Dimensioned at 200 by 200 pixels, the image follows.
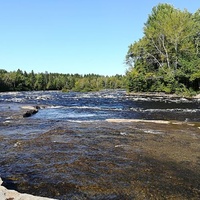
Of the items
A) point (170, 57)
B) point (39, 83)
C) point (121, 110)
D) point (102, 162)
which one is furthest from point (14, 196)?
point (39, 83)

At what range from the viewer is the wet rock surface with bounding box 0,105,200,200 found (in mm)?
7066

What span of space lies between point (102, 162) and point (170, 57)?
5224 centimetres

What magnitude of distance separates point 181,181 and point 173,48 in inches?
2113

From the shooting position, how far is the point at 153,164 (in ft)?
29.9

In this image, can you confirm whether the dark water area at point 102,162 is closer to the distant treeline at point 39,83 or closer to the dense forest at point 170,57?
the dense forest at point 170,57

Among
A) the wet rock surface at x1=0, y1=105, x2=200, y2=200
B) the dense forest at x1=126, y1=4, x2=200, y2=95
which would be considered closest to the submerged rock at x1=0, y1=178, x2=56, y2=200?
the wet rock surface at x1=0, y1=105, x2=200, y2=200

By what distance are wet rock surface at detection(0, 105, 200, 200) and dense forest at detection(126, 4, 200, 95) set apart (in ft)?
128

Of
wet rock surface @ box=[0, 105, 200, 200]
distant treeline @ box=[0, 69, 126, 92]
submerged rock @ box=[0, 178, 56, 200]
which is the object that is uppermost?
distant treeline @ box=[0, 69, 126, 92]

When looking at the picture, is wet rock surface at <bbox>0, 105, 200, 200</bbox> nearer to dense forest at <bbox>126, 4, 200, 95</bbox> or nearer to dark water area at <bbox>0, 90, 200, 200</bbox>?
dark water area at <bbox>0, 90, 200, 200</bbox>

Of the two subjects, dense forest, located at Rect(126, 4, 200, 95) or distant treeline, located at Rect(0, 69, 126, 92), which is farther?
distant treeline, located at Rect(0, 69, 126, 92)

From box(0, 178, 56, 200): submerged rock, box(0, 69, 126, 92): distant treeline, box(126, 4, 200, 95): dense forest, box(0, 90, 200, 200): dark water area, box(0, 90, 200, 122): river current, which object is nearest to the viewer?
box(0, 178, 56, 200): submerged rock

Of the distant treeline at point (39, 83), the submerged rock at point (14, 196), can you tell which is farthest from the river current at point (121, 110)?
the distant treeline at point (39, 83)

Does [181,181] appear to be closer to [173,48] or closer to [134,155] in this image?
[134,155]

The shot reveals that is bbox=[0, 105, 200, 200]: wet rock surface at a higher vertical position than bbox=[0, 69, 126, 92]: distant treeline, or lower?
lower
